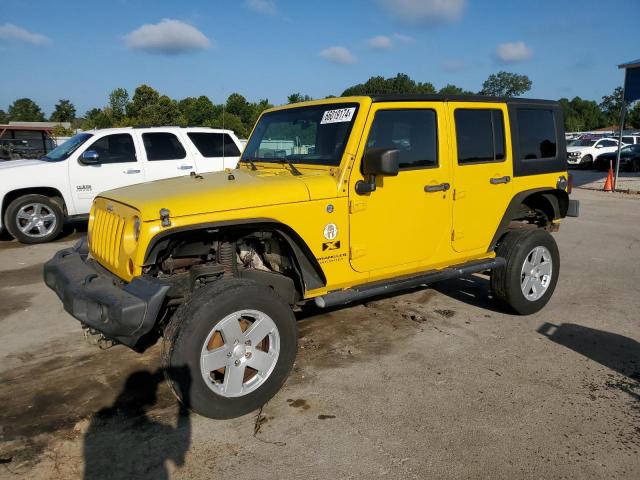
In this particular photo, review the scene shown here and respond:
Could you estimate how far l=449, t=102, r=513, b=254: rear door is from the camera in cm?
439

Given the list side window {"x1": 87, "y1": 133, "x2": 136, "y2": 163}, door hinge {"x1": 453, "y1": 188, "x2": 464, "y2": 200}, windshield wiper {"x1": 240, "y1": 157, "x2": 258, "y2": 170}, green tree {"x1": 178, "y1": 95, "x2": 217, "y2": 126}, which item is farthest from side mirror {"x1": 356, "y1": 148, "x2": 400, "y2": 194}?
green tree {"x1": 178, "y1": 95, "x2": 217, "y2": 126}

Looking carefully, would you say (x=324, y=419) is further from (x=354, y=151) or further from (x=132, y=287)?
(x=354, y=151)

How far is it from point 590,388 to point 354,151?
7.90 ft

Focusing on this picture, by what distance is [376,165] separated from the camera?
354 centimetres

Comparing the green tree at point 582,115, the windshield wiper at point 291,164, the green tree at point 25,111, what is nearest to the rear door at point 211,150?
the windshield wiper at point 291,164

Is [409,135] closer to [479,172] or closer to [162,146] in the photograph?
[479,172]

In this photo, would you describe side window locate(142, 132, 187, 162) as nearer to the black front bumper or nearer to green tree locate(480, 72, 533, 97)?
the black front bumper

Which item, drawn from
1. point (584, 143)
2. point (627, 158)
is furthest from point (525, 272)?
point (584, 143)

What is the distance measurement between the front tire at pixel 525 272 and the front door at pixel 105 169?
6500 mm

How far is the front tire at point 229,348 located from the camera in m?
3.00

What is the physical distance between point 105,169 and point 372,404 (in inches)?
279

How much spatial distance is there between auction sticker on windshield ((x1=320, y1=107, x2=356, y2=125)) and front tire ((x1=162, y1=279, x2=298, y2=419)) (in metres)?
1.50

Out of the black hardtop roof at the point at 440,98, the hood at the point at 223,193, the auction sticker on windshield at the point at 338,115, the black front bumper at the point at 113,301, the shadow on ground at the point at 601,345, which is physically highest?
the black hardtop roof at the point at 440,98

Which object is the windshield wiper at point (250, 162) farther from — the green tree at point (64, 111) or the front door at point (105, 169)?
the green tree at point (64, 111)
